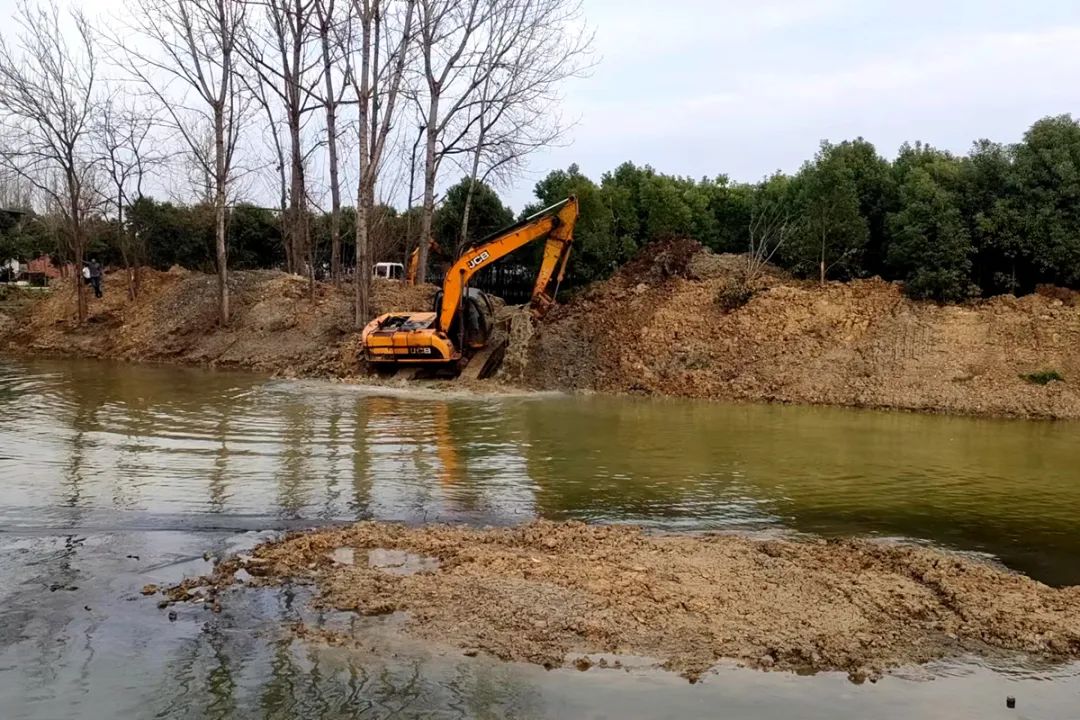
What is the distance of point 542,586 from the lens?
622cm

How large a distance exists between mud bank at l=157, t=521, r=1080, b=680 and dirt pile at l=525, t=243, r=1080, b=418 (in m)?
10.9

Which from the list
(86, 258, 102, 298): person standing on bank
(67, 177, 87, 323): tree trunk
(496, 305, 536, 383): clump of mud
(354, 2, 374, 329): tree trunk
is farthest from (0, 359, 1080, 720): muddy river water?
(86, 258, 102, 298): person standing on bank

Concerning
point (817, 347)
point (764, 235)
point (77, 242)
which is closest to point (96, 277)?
point (77, 242)

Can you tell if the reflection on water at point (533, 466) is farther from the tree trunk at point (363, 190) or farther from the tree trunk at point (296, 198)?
the tree trunk at point (296, 198)

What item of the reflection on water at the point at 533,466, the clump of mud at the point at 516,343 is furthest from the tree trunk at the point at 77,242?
the clump of mud at the point at 516,343

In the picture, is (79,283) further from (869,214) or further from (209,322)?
(869,214)

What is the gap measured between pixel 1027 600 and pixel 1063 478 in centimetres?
551

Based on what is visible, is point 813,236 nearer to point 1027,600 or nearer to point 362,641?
point 1027,600

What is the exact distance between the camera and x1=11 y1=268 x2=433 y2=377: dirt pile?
957 inches

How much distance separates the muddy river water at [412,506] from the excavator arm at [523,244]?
2441mm

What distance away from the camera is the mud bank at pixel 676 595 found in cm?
538

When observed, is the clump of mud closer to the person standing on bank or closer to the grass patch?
the grass patch

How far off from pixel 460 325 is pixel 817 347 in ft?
26.5

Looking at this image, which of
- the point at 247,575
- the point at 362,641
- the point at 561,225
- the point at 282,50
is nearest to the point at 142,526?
the point at 247,575
